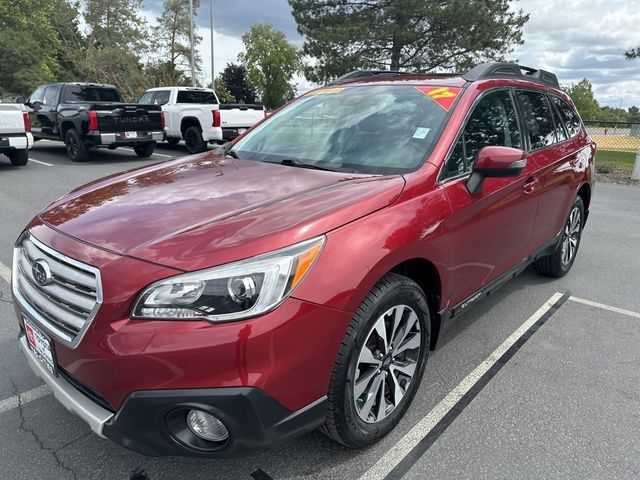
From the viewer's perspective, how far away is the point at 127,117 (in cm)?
1168

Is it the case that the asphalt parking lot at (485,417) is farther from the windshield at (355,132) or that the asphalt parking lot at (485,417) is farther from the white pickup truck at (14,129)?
the white pickup truck at (14,129)

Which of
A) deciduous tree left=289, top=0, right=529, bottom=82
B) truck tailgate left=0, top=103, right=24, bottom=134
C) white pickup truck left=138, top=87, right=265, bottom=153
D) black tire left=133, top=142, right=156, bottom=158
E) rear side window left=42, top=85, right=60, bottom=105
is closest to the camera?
truck tailgate left=0, top=103, right=24, bottom=134

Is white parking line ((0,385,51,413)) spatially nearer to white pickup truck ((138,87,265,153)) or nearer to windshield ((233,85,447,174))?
windshield ((233,85,447,174))

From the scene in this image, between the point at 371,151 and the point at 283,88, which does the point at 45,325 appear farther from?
the point at 283,88

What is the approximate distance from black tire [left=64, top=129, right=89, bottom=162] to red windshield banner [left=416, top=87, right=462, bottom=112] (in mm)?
10963

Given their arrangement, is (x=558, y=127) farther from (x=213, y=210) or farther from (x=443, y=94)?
(x=213, y=210)

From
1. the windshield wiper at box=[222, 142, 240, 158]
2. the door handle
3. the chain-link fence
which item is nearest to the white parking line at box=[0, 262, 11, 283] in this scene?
the windshield wiper at box=[222, 142, 240, 158]

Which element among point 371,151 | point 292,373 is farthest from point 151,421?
point 371,151

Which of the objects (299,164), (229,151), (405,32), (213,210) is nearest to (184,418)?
(213,210)

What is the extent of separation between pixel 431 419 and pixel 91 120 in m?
11.1

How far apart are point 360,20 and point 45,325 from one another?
78.6 ft

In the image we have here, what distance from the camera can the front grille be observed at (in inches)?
70.8

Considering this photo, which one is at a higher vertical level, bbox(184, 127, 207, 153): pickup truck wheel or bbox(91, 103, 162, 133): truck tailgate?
bbox(91, 103, 162, 133): truck tailgate

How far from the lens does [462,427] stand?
8.13 ft
